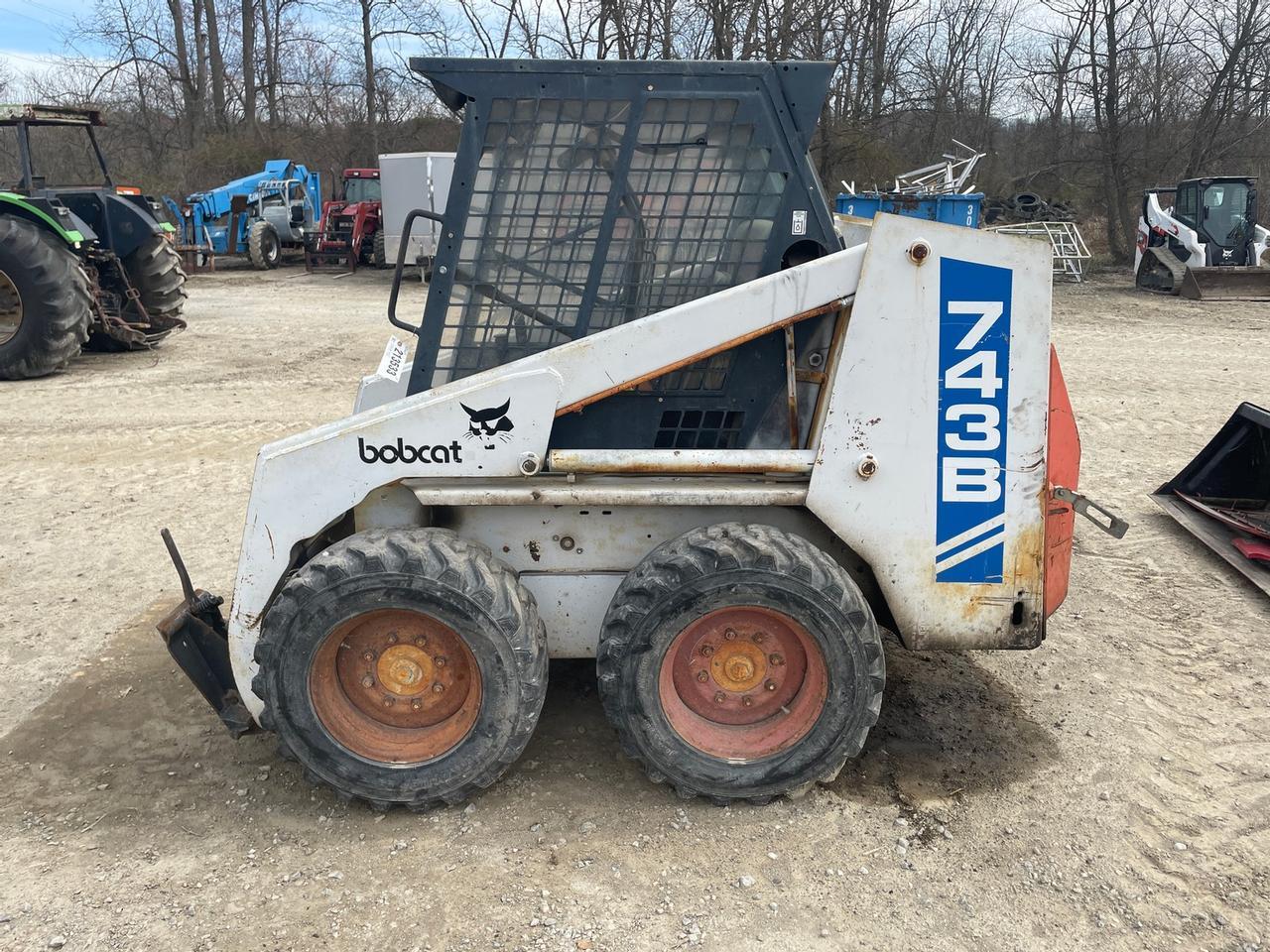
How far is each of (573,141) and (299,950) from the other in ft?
7.71

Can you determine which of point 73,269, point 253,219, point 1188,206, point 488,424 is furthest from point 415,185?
point 488,424

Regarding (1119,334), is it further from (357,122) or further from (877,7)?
(357,122)

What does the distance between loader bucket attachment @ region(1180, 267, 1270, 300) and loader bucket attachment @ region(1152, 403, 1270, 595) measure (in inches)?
438

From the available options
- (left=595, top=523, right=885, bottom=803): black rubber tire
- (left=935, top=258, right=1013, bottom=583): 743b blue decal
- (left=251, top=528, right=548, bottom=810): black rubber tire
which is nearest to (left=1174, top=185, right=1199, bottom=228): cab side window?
(left=935, top=258, right=1013, bottom=583): 743b blue decal

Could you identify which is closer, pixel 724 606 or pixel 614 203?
pixel 724 606

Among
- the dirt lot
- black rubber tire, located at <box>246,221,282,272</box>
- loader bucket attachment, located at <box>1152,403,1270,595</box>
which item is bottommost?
Answer: black rubber tire, located at <box>246,221,282,272</box>

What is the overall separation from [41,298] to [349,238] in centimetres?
1195

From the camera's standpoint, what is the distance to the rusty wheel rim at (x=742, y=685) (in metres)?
3.10

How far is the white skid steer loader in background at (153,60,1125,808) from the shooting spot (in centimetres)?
297

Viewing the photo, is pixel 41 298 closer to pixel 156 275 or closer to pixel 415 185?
pixel 156 275

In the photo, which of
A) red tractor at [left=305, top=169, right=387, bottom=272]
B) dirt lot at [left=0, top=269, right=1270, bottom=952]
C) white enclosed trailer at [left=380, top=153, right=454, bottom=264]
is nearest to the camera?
dirt lot at [left=0, top=269, right=1270, bottom=952]

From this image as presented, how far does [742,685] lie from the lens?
316cm

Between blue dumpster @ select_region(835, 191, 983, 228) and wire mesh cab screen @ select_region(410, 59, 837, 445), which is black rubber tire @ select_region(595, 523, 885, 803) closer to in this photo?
wire mesh cab screen @ select_region(410, 59, 837, 445)

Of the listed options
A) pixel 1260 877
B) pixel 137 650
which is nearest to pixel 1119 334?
pixel 1260 877
